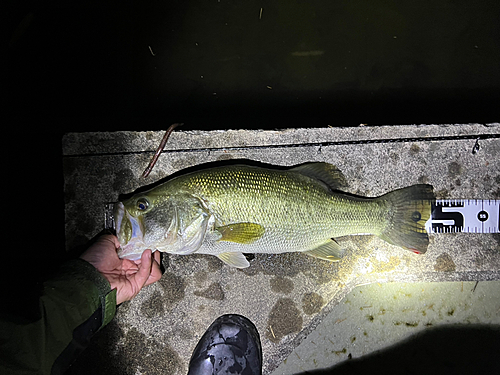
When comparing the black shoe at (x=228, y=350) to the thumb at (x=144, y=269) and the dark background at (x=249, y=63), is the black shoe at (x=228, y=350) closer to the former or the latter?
the thumb at (x=144, y=269)

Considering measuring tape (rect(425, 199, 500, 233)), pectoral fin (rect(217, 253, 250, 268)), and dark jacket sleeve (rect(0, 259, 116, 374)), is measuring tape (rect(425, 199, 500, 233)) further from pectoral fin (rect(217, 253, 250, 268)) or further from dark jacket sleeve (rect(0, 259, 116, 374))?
dark jacket sleeve (rect(0, 259, 116, 374))

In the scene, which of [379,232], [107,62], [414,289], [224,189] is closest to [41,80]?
[107,62]

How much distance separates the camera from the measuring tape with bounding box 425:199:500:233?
2506 mm

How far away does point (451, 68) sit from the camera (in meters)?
3.52

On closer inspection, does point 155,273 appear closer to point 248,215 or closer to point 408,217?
point 248,215

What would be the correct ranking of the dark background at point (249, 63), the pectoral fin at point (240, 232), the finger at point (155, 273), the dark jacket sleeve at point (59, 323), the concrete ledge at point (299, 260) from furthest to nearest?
the dark background at point (249, 63) < the concrete ledge at point (299, 260) < the finger at point (155, 273) < the pectoral fin at point (240, 232) < the dark jacket sleeve at point (59, 323)

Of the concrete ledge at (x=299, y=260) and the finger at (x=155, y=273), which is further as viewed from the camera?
the concrete ledge at (x=299, y=260)

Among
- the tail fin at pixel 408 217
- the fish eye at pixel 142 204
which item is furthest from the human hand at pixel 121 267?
the tail fin at pixel 408 217

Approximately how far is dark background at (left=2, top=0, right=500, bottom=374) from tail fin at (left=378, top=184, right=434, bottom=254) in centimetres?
145

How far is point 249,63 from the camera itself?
3559 millimetres

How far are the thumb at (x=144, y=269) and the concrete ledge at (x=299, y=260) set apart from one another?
25cm

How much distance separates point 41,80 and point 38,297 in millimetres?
2776

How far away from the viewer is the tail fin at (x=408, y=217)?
2.32m

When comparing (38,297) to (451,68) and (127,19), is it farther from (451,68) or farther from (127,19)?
(451,68)
